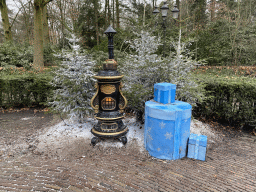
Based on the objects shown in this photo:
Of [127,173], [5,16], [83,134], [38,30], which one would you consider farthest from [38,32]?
[127,173]

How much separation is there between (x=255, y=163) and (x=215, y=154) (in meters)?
0.74

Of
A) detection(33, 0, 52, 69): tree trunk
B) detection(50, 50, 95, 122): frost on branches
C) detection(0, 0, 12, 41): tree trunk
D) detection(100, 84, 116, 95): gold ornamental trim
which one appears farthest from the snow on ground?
detection(0, 0, 12, 41): tree trunk

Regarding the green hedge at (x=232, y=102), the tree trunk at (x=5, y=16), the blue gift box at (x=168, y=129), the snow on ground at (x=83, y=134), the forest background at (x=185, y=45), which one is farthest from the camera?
the tree trunk at (x=5, y=16)

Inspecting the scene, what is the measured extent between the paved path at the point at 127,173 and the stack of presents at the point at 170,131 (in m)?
0.18

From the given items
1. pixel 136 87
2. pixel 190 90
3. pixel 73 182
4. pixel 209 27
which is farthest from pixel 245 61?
pixel 73 182

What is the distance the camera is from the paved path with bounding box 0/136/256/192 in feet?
9.30

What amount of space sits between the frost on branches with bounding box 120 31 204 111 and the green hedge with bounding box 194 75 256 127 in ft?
2.80

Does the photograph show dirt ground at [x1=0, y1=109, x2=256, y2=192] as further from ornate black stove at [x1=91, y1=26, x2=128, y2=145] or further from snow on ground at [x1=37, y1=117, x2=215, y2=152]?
ornate black stove at [x1=91, y1=26, x2=128, y2=145]

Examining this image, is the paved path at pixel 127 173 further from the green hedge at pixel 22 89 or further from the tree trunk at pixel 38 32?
the tree trunk at pixel 38 32

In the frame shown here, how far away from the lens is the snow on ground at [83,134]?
4.28m

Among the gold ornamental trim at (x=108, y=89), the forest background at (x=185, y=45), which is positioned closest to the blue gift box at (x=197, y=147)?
the forest background at (x=185, y=45)

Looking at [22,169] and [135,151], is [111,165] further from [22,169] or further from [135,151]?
[22,169]

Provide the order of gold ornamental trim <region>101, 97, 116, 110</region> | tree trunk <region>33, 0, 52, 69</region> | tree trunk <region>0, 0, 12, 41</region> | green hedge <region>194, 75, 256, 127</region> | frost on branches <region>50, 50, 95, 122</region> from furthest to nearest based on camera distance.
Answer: tree trunk <region>0, 0, 12, 41</region> → tree trunk <region>33, 0, 52, 69</region> → green hedge <region>194, 75, 256, 127</region> → frost on branches <region>50, 50, 95, 122</region> → gold ornamental trim <region>101, 97, 116, 110</region>

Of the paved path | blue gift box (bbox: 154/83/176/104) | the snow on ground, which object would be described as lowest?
the paved path
